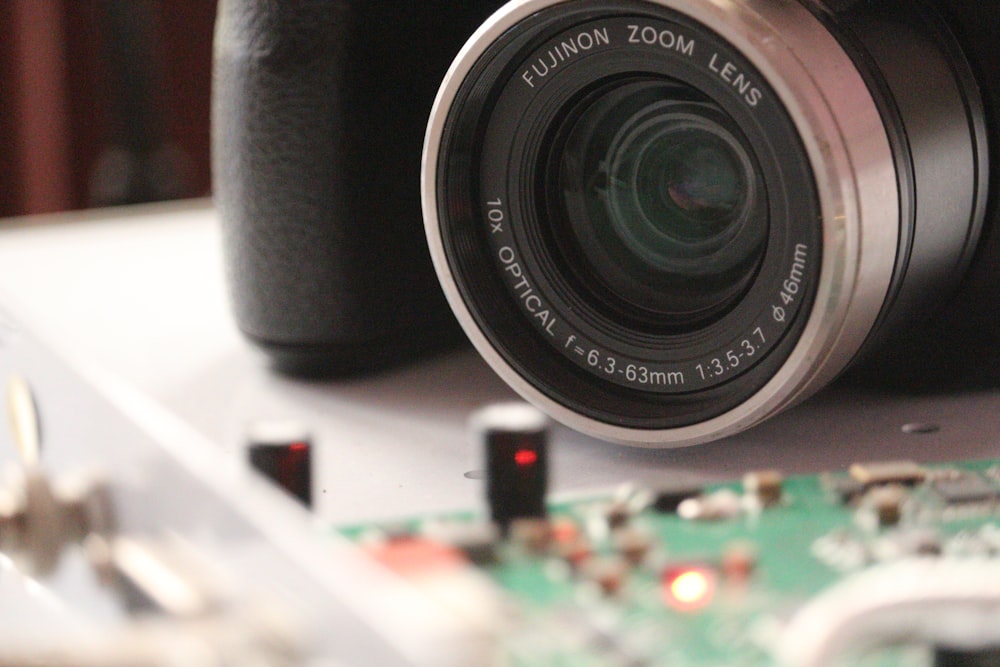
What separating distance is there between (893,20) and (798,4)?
61 mm

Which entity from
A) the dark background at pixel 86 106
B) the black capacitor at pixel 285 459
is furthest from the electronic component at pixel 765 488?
the dark background at pixel 86 106

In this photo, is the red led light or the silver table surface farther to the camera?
the silver table surface

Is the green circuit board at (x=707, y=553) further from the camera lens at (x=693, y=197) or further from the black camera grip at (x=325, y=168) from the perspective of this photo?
the black camera grip at (x=325, y=168)

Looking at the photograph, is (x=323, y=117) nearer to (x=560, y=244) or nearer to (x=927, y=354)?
(x=560, y=244)

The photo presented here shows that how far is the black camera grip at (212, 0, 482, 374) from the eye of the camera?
0.53 meters

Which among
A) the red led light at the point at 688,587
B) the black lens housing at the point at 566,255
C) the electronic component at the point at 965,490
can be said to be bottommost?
the electronic component at the point at 965,490

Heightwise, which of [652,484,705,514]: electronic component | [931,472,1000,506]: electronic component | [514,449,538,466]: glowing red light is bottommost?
[931,472,1000,506]: electronic component

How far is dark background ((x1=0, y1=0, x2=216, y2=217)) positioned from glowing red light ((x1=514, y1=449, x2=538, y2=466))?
0.98 m

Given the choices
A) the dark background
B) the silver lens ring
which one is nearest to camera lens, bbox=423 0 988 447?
the silver lens ring

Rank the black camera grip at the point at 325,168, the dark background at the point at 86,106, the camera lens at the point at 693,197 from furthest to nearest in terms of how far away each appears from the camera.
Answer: the dark background at the point at 86,106
the black camera grip at the point at 325,168
the camera lens at the point at 693,197

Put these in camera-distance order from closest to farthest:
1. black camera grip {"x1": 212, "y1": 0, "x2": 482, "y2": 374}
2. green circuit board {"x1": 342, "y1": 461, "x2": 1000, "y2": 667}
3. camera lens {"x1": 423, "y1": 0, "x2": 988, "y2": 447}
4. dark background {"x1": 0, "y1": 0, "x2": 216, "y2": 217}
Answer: green circuit board {"x1": 342, "y1": 461, "x2": 1000, "y2": 667}, camera lens {"x1": 423, "y1": 0, "x2": 988, "y2": 447}, black camera grip {"x1": 212, "y1": 0, "x2": 482, "y2": 374}, dark background {"x1": 0, "y1": 0, "x2": 216, "y2": 217}

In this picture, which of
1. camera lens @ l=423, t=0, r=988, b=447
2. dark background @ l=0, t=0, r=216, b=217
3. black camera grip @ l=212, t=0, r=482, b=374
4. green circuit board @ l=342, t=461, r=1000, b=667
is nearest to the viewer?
green circuit board @ l=342, t=461, r=1000, b=667

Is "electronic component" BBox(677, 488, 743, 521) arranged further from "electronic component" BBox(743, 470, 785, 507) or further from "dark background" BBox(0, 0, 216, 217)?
"dark background" BBox(0, 0, 216, 217)

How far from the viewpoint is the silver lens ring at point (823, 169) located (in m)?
A: 0.42
